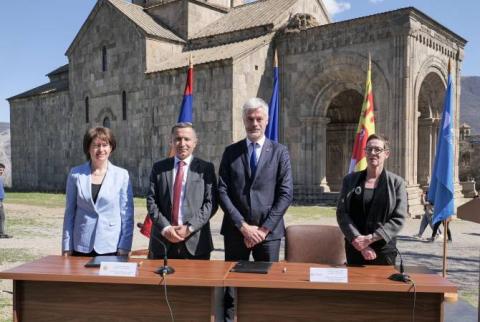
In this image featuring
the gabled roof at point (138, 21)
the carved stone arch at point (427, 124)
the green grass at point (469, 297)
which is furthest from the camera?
the gabled roof at point (138, 21)

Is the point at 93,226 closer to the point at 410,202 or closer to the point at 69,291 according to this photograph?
the point at 69,291

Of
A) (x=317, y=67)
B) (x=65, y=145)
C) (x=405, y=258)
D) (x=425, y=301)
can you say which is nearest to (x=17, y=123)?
(x=65, y=145)

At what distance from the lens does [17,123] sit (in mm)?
28391

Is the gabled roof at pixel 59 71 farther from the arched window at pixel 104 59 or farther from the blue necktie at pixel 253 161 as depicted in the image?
the blue necktie at pixel 253 161

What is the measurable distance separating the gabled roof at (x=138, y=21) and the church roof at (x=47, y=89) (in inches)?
138

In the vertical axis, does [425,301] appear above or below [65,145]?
below

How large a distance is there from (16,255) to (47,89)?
2173cm

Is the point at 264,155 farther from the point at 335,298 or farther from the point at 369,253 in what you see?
the point at 335,298

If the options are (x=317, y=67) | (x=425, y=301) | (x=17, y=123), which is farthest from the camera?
(x=17, y=123)

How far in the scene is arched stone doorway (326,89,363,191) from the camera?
69.3 ft

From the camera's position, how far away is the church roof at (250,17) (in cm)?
1914

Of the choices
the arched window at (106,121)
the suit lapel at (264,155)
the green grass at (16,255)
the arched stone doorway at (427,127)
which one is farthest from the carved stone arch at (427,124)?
the suit lapel at (264,155)

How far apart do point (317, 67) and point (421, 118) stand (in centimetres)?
543

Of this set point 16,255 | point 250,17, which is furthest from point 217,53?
point 16,255
